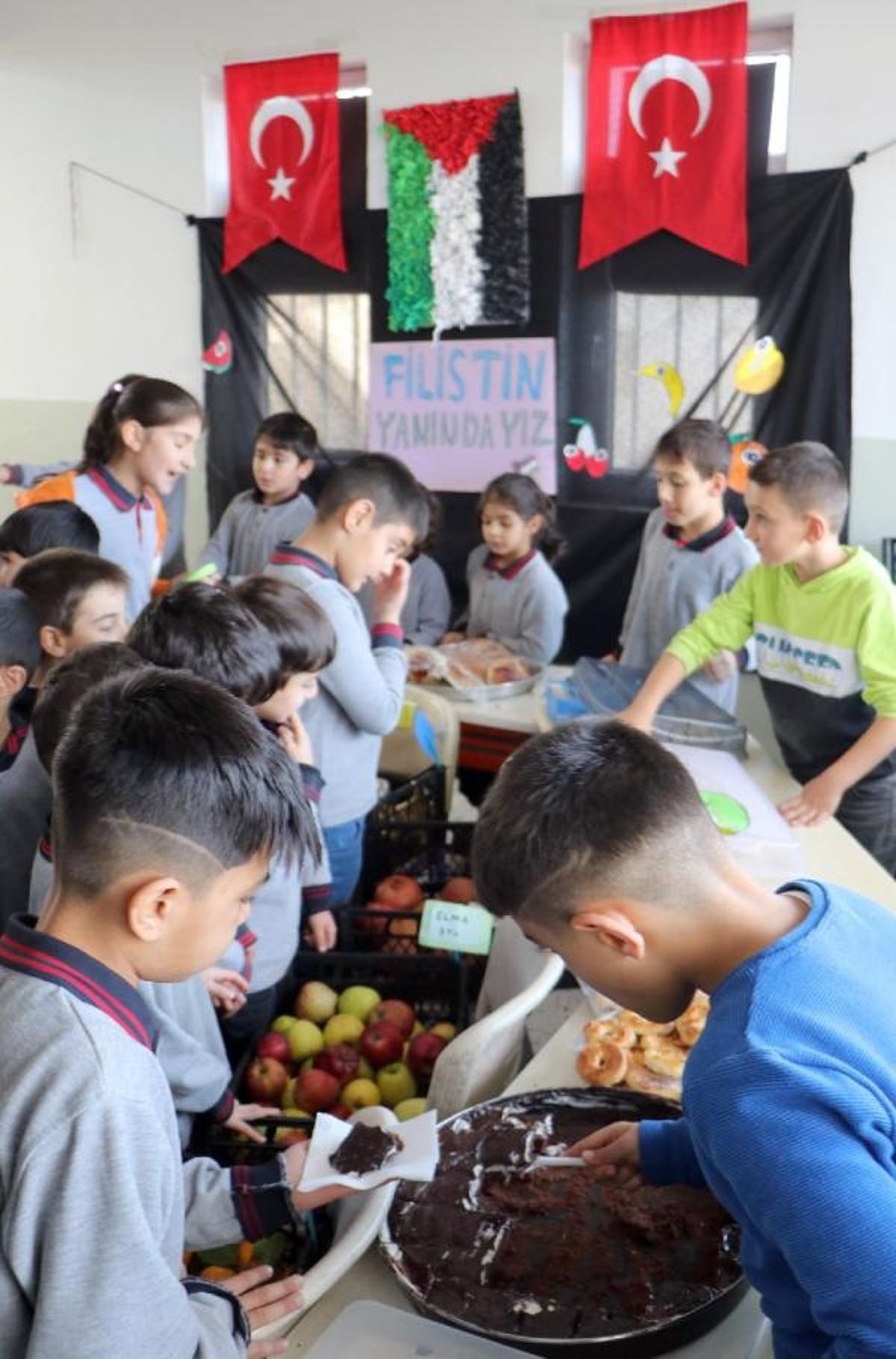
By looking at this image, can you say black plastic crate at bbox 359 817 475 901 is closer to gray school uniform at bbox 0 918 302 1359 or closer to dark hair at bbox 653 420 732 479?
dark hair at bbox 653 420 732 479

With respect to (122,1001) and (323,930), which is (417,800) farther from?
(122,1001)

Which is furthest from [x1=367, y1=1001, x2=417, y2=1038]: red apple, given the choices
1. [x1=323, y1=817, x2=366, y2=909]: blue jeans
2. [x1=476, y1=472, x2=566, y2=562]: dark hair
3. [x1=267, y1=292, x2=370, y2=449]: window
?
[x1=267, y1=292, x2=370, y2=449]: window

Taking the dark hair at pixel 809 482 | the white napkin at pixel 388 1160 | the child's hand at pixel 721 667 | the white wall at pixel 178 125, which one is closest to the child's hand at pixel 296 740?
the white napkin at pixel 388 1160

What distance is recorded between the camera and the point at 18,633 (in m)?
2.17

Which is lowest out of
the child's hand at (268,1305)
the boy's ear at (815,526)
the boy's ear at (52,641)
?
the child's hand at (268,1305)

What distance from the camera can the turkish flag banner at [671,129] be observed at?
172 inches

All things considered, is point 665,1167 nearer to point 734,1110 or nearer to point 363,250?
point 734,1110

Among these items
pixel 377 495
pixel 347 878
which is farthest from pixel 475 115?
pixel 347 878

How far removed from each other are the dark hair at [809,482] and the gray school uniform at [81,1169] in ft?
6.33

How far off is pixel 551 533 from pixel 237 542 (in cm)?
130

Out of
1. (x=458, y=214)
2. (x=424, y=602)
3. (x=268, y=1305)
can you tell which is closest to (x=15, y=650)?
(x=268, y=1305)

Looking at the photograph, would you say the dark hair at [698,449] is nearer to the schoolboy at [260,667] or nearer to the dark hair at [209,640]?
the schoolboy at [260,667]

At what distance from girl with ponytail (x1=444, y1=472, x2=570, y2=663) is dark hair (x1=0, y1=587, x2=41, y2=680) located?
6.40 ft

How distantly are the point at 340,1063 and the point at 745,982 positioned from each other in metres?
1.05
